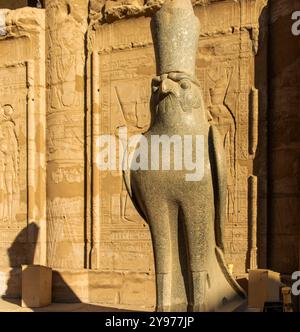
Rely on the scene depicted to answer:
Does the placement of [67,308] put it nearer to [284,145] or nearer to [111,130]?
[111,130]

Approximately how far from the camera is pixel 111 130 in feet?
32.9

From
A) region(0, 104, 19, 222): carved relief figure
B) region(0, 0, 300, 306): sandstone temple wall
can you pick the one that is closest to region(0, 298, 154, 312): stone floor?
region(0, 0, 300, 306): sandstone temple wall

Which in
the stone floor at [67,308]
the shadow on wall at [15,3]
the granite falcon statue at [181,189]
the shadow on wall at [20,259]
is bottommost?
the stone floor at [67,308]

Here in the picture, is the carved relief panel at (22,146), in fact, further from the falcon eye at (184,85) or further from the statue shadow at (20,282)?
the falcon eye at (184,85)

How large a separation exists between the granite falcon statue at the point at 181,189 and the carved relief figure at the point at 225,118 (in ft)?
13.3

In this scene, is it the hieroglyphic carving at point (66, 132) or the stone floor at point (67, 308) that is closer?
the stone floor at point (67, 308)

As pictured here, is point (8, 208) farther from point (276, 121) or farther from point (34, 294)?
point (276, 121)

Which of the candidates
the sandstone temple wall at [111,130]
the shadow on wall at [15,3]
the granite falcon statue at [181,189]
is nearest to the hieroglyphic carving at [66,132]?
the sandstone temple wall at [111,130]

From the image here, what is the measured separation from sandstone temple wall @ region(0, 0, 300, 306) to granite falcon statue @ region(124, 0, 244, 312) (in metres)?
4.02

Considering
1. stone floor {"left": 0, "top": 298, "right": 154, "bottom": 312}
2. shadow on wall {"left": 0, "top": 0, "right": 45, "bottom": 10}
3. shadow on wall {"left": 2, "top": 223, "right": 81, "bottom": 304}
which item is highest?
shadow on wall {"left": 0, "top": 0, "right": 45, "bottom": 10}

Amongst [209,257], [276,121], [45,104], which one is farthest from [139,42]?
[209,257]

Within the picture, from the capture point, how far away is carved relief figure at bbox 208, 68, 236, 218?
8922 mm

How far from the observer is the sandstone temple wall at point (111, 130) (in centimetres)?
866

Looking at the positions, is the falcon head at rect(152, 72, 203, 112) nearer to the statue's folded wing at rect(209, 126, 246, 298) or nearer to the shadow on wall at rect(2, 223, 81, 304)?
the statue's folded wing at rect(209, 126, 246, 298)
